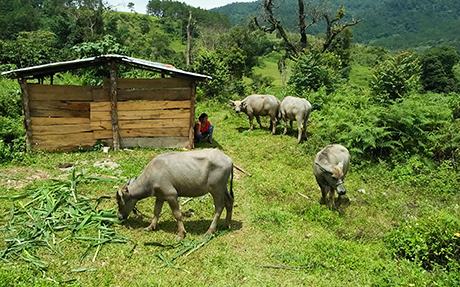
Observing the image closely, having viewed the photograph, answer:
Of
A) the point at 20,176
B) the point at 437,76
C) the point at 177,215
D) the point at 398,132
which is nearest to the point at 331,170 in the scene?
the point at 177,215

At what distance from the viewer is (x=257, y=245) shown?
6266 mm

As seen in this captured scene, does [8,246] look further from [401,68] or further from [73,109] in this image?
[401,68]

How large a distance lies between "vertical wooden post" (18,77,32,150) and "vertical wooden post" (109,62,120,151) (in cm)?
246

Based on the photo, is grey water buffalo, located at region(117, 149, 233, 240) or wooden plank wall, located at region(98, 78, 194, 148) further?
wooden plank wall, located at region(98, 78, 194, 148)

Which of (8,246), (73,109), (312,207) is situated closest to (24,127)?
(73,109)

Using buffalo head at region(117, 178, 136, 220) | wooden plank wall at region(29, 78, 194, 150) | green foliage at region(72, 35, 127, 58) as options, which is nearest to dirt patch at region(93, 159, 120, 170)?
wooden plank wall at region(29, 78, 194, 150)

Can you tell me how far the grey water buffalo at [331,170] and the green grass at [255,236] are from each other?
45 centimetres

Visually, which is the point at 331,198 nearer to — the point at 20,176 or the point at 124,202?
the point at 124,202

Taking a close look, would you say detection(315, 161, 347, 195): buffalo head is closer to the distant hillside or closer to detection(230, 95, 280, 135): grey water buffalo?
detection(230, 95, 280, 135): grey water buffalo

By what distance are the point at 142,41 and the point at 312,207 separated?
A: 5162 centimetres

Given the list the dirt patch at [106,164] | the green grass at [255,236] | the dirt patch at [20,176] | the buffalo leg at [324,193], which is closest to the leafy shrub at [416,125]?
the green grass at [255,236]

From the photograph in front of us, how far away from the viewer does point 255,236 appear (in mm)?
6586

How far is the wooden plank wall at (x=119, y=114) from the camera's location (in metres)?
10.4

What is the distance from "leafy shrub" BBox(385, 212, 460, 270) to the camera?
570cm
